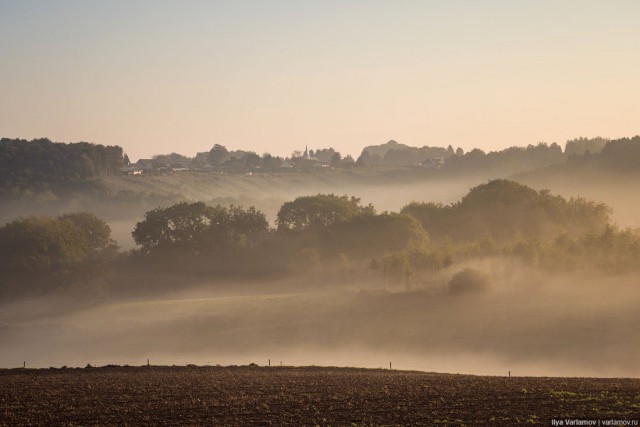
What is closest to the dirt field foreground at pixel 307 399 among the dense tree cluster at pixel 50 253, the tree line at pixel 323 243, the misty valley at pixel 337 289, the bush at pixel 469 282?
the misty valley at pixel 337 289

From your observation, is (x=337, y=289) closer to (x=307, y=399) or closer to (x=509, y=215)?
(x=509, y=215)

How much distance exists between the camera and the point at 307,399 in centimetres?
5022

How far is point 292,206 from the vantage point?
158 meters

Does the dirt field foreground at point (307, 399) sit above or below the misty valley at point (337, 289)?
below

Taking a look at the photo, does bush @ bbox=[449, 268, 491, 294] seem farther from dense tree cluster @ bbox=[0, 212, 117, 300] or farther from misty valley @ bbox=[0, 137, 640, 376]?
dense tree cluster @ bbox=[0, 212, 117, 300]

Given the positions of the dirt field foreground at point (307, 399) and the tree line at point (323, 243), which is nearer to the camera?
the dirt field foreground at point (307, 399)

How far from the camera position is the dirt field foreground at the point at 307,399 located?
145 feet

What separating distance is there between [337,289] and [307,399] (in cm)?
7354

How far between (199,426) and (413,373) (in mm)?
26851

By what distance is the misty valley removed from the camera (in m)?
90.4

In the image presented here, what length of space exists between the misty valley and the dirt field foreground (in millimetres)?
24071

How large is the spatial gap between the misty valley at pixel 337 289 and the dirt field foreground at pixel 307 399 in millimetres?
24071

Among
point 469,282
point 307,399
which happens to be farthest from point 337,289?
point 307,399

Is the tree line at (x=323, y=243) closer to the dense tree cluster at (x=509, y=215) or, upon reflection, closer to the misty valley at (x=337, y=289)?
the dense tree cluster at (x=509, y=215)
